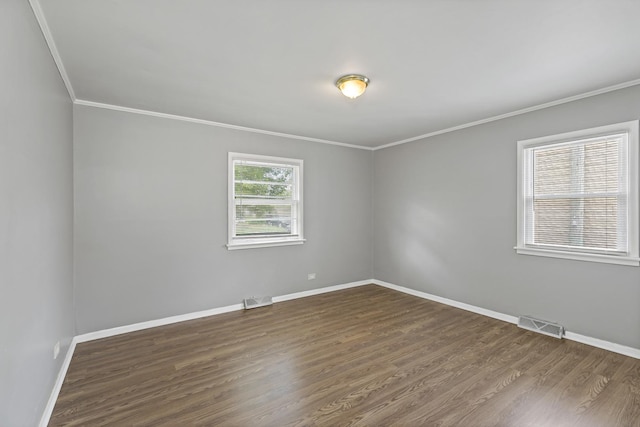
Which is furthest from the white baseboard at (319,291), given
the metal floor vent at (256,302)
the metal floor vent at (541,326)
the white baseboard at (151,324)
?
the metal floor vent at (541,326)

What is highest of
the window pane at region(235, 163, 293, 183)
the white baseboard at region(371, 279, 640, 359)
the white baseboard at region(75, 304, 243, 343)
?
the window pane at region(235, 163, 293, 183)

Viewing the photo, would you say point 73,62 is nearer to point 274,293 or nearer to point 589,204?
point 274,293

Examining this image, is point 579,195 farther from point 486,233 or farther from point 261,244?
point 261,244

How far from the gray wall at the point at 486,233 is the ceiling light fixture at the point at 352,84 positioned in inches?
85.3

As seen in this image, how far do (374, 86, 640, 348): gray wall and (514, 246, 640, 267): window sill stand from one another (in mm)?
57

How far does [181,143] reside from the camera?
12.4 feet

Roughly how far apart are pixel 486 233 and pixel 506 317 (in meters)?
1.05

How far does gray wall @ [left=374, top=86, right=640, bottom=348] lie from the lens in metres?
2.96

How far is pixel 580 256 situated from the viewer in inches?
123

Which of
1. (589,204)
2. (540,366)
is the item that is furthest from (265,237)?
(589,204)

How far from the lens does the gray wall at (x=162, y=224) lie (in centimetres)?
325

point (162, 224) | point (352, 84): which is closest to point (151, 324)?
point (162, 224)

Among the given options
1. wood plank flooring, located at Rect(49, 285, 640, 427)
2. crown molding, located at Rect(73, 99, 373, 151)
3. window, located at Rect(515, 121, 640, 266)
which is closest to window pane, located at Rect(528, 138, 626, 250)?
window, located at Rect(515, 121, 640, 266)

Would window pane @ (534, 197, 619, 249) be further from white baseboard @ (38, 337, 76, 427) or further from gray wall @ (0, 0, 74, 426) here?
white baseboard @ (38, 337, 76, 427)
